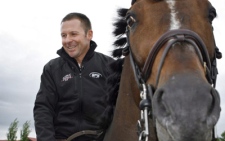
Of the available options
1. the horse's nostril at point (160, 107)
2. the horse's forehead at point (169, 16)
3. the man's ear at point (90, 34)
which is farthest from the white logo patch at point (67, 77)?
the horse's nostril at point (160, 107)

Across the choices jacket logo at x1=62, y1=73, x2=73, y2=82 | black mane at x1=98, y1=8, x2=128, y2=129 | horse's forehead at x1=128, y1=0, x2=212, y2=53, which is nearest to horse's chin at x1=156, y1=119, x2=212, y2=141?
horse's forehead at x1=128, y1=0, x2=212, y2=53

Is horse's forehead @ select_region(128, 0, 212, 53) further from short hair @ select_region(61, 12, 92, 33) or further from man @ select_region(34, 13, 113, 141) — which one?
short hair @ select_region(61, 12, 92, 33)

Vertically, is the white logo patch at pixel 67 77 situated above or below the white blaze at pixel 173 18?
below

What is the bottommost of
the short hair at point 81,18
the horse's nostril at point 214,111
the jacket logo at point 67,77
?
the jacket logo at point 67,77

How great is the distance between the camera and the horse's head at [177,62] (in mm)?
3182

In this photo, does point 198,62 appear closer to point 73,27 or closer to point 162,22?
point 162,22

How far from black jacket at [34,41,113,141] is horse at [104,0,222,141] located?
96 cm

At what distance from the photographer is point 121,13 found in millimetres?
5426

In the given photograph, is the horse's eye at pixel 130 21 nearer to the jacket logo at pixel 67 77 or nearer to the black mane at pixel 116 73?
the black mane at pixel 116 73

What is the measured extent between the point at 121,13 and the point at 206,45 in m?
1.70

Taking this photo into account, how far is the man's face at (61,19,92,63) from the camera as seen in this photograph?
6570 mm

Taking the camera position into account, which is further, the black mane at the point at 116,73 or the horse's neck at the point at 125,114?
the black mane at the point at 116,73

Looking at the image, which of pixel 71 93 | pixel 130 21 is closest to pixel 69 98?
pixel 71 93

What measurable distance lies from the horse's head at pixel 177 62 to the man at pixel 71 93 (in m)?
1.68
